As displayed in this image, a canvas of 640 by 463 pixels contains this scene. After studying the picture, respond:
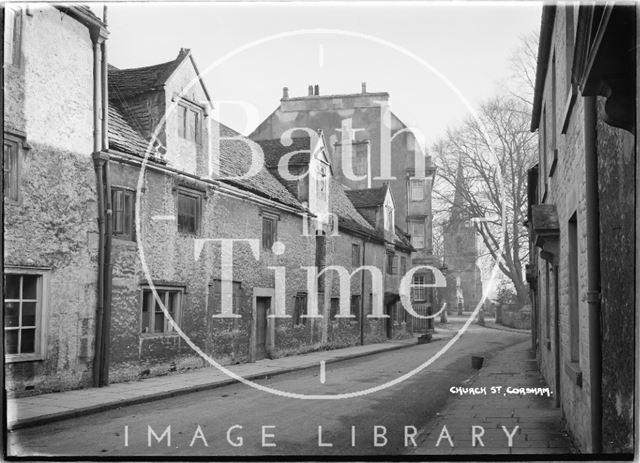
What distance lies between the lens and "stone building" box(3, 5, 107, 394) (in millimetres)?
10594

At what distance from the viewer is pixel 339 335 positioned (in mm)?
25641

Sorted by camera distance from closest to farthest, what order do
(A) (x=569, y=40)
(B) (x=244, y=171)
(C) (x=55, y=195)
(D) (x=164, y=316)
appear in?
(A) (x=569, y=40), (C) (x=55, y=195), (D) (x=164, y=316), (B) (x=244, y=171)

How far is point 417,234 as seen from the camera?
40062mm

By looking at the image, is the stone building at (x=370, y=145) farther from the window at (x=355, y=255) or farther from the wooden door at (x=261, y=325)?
the wooden door at (x=261, y=325)

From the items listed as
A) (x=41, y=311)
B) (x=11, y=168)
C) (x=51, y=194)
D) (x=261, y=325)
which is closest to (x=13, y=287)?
(x=41, y=311)

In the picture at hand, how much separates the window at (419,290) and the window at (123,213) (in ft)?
94.2

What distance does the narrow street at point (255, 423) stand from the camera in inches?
290

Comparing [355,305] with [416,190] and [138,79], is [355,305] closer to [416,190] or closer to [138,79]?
[416,190]

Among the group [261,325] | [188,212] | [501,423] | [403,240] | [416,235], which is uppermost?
[416,235]

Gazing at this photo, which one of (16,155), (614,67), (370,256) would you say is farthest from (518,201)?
(614,67)

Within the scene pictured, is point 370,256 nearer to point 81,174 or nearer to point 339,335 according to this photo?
point 339,335

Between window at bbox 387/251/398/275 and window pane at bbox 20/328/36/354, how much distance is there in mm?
23493

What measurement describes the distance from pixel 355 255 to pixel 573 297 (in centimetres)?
2024

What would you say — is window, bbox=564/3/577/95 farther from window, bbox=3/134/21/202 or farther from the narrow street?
window, bbox=3/134/21/202
